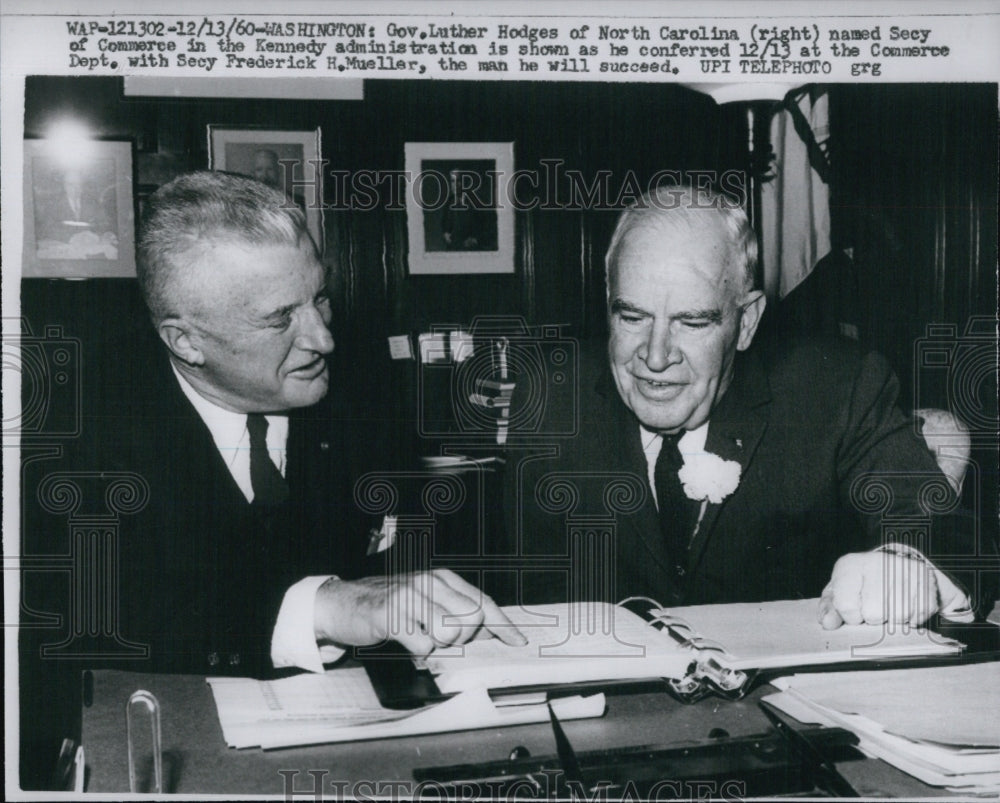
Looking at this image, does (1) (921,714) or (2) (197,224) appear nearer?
(1) (921,714)

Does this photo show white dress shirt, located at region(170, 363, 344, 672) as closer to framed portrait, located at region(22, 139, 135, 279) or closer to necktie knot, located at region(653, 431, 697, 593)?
framed portrait, located at region(22, 139, 135, 279)

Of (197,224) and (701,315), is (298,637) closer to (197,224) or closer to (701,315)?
(197,224)

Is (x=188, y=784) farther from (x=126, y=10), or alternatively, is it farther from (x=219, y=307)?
(x=126, y=10)

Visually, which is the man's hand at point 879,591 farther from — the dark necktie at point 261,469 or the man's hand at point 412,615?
the dark necktie at point 261,469

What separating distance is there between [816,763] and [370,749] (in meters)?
0.39

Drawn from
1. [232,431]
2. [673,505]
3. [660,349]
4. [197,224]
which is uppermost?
[197,224]

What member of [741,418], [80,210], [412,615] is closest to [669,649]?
[412,615]

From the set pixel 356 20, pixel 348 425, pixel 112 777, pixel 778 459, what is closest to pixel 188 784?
pixel 112 777

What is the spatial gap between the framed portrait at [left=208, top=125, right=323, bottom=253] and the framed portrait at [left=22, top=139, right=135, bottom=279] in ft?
0.41

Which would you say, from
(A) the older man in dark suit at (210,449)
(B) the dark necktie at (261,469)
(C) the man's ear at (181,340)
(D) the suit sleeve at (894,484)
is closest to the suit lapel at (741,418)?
(D) the suit sleeve at (894,484)

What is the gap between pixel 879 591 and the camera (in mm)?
1050

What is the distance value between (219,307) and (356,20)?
0.42m

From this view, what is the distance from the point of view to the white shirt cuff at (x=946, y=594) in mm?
1065

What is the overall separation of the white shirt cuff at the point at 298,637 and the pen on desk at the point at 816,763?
0.48 metres
